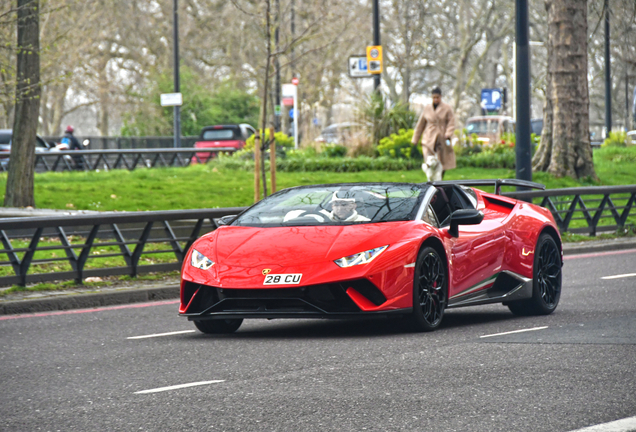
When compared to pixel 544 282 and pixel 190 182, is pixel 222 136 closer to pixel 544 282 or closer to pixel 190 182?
A: pixel 190 182

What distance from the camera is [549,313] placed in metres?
9.67

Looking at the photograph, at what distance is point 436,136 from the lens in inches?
795

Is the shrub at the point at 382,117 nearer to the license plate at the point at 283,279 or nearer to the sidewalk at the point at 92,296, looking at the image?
the sidewalk at the point at 92,296

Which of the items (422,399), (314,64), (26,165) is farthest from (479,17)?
(422,399)

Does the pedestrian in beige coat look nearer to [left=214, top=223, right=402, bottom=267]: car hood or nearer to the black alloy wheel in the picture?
the black alloy wheel

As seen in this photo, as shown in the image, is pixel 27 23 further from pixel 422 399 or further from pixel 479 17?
pixel 479 17

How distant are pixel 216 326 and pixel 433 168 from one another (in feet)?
39.1

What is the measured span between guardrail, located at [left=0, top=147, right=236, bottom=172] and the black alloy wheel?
2110cm

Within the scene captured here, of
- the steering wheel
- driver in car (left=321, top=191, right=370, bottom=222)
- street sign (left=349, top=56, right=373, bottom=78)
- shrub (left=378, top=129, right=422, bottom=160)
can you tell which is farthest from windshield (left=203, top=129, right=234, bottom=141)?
the steering wheel

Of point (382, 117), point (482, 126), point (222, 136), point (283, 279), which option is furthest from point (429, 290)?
point (482, 126)

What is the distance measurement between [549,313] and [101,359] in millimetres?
4201

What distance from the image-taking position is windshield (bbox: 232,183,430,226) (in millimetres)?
8484

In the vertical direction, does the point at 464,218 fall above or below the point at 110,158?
below

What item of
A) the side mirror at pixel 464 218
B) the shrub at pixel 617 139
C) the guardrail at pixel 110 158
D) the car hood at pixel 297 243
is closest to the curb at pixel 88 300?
the car hood at pixel 297 243
